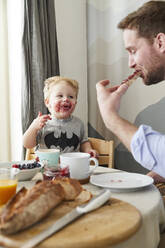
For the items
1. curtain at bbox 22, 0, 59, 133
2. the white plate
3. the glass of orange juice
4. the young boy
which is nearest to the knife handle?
the white plate

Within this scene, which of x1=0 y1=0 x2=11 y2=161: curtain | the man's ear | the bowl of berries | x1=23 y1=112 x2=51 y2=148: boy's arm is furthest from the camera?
x1=0 y1=0 x2=11 y2=161: curtain

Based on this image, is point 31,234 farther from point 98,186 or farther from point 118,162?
point 118,162

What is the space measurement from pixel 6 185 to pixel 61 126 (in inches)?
48.7

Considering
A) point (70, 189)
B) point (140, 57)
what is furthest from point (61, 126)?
point (70, 189)

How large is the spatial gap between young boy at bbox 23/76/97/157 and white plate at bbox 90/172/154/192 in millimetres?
873

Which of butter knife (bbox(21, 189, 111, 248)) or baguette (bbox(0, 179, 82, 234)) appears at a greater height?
baguette (bbox(0, 179, 82, 234))

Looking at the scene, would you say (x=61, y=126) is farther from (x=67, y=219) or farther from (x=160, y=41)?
(x=67, y=219)

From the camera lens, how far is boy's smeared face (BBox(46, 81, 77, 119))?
215 centimetres

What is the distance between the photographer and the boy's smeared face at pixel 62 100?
2154 mm

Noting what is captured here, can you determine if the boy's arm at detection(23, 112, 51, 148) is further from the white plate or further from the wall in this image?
the wall

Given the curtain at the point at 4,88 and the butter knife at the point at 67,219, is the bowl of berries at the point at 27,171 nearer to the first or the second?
the butter knife at the point at 67,219

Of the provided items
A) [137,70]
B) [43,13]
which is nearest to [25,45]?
[43,13]

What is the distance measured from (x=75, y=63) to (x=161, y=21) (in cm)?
175

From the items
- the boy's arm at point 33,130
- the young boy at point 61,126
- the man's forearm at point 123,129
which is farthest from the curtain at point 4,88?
the man's forearm at point 123,129
